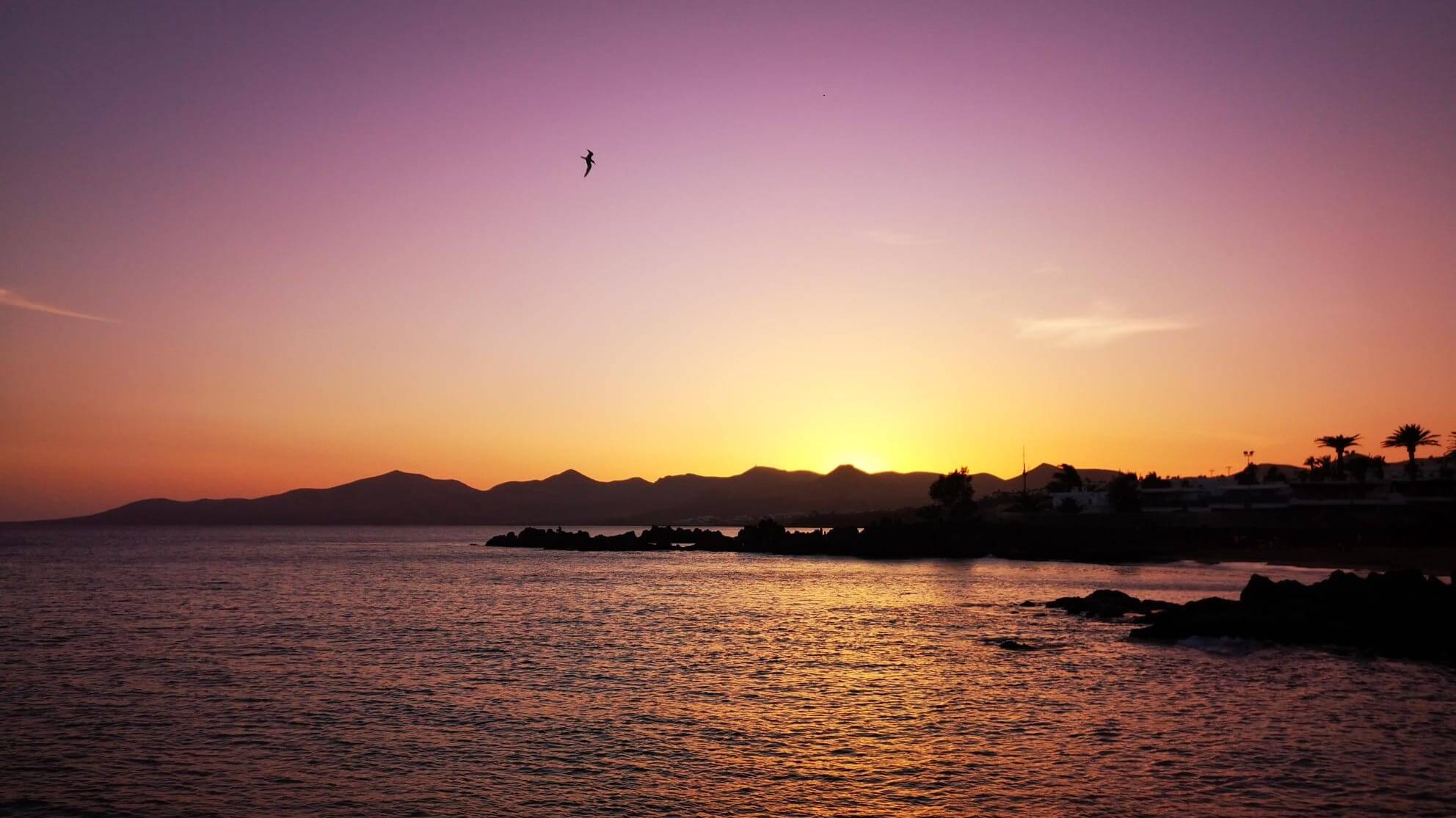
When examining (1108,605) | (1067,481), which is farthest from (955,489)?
(1108,605)

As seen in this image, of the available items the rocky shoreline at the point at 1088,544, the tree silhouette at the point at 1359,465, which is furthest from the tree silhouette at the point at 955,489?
the tree silhouette at the point at 1359,465

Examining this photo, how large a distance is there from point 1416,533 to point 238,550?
161 metres

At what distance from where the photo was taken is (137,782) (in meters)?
20.7

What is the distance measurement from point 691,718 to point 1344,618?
1225 inches

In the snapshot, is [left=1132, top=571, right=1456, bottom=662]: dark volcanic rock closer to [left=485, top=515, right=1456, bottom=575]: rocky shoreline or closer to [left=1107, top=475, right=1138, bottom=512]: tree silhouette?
[left=485, top=515, right=1456, bottom=575]: rocky shoreline

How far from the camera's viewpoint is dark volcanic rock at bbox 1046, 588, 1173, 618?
165ft

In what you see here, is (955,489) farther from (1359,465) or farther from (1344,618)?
(1344,618)

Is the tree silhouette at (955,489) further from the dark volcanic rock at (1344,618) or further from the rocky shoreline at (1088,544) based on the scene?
the dark volcanic rock at (1344,618)

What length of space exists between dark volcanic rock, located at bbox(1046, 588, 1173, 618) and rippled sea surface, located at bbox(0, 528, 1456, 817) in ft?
7.00

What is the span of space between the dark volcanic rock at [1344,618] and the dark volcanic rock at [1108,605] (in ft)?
16.5

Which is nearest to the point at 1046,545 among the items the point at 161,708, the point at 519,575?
the point at 519,575

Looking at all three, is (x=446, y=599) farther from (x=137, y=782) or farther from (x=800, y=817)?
(x=800, y=817)

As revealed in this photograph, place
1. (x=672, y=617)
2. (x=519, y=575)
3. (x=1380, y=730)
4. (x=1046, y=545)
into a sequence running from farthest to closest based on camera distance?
(x=1046, y=545)
(x=519, y=575)
(x=672, y=617)
(x=1380, y=730)

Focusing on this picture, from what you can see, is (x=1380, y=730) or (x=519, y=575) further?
(x=519, y=575)
